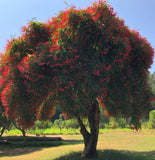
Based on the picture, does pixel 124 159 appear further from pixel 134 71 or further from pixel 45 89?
pixel 45 89

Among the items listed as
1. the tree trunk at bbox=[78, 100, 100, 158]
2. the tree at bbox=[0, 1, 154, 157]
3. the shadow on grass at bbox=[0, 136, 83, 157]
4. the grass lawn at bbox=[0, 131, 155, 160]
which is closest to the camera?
the tree at bbox=[0, 1, 154, 157]

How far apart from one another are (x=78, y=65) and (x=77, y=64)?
75 mm

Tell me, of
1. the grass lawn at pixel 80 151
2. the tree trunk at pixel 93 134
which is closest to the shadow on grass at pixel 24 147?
the grass lawn at pixel 80 151

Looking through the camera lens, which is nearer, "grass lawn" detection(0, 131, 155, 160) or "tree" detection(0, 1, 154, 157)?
"tree" detection(0, 1, 154, 157)

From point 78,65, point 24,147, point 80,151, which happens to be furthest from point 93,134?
point 24,147

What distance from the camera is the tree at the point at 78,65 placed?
7801 millimetres

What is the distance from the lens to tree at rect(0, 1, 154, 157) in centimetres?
780

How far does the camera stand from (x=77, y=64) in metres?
7.71

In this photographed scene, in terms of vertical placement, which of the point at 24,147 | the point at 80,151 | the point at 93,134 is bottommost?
the point at 24,147

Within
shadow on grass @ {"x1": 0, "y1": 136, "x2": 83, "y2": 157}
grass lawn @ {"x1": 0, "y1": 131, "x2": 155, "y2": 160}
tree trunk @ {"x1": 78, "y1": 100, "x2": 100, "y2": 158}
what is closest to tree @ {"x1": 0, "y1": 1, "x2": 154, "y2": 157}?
tree trunk @ {"x1": 78, "y1": 100, "x2": 100, "y2": 158}

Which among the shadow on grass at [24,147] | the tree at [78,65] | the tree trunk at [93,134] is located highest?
the tree at [78,65]

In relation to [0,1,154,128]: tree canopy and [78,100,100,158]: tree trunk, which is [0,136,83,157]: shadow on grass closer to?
[78,100,100,158]: tree trunk

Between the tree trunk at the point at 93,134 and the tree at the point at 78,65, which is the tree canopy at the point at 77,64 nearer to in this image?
the tree at the point at 78,65

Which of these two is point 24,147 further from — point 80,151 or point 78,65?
point 78,65
